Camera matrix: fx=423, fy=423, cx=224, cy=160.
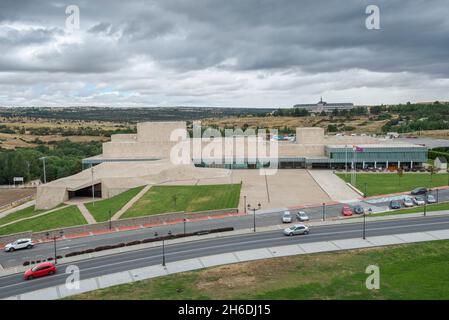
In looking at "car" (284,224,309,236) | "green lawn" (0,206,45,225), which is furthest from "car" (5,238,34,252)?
"car" (284,224,309,236)

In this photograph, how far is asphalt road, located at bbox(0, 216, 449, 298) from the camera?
36.9 metres

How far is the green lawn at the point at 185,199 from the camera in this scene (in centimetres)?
6009

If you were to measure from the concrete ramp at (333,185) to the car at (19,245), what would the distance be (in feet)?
137

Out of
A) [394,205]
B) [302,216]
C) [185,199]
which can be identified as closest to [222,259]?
[302,216]

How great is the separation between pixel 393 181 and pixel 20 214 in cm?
6427

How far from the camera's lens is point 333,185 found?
73.8 meters

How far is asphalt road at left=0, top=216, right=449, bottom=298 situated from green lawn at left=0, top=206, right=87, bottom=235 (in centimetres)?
1684

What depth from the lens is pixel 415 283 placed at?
32.6 m

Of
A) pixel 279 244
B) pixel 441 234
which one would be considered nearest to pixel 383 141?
pixel 441 234

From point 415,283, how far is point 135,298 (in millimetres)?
21339

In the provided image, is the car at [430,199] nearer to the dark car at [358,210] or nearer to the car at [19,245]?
the dark car at [358,210]

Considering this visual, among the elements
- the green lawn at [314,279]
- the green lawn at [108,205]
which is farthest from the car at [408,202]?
the green lawn at [108,205]

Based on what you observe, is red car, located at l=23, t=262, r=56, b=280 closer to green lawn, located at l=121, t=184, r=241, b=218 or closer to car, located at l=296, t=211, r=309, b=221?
green lawn, located at l=121, t=184, r=241, b=218
